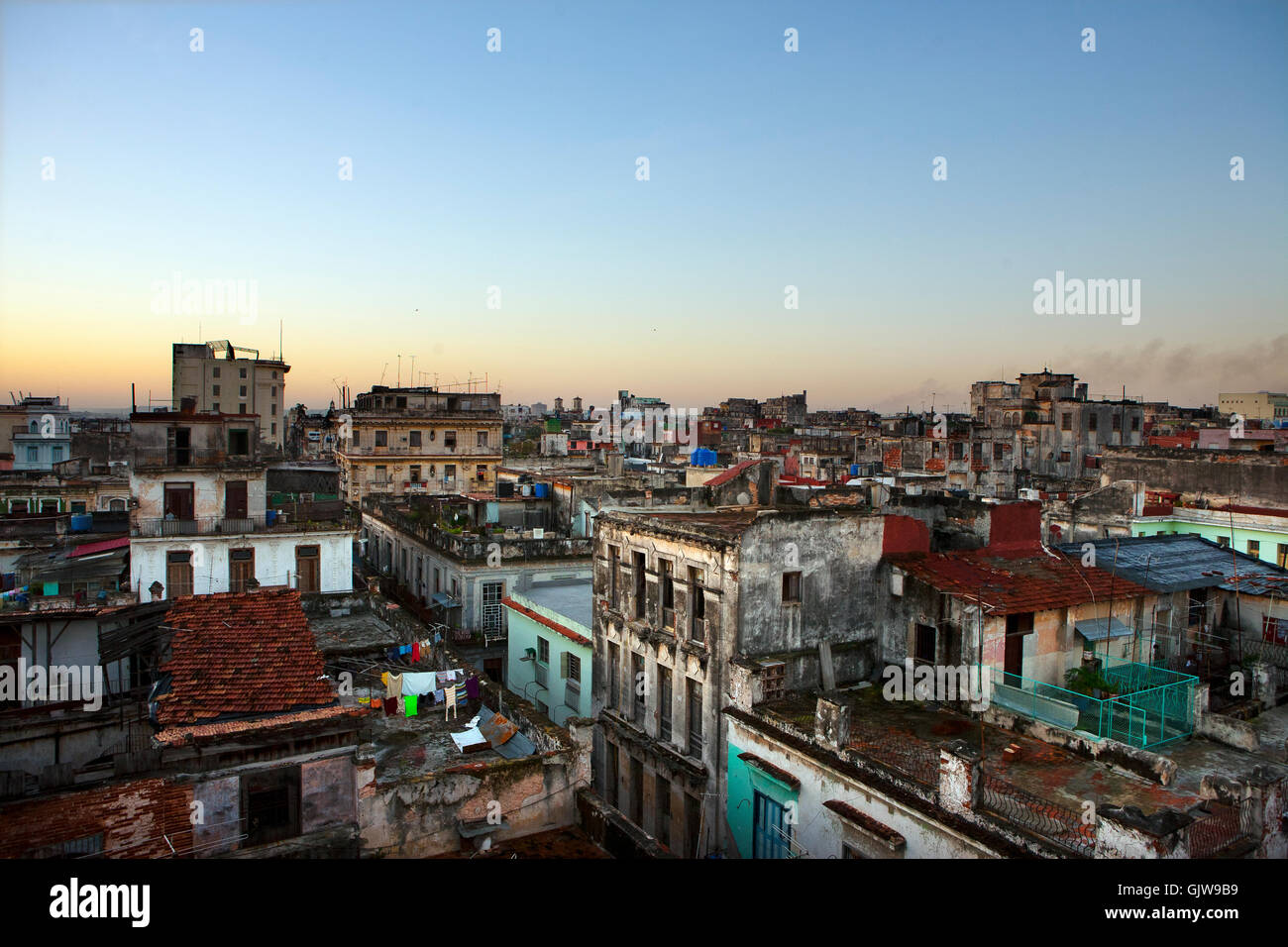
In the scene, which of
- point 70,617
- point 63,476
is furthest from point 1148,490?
point 63,476

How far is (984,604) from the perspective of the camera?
1981 centimetres

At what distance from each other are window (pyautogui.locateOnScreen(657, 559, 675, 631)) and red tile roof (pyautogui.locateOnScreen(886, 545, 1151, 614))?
5973mm

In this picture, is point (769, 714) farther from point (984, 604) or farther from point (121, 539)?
point (121, 539)

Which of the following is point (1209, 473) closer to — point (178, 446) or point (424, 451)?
point (178, 446)

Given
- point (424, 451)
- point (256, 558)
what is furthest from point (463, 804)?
point (424, 451)

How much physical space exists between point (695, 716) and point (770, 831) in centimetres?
445

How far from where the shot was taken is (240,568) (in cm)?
3119

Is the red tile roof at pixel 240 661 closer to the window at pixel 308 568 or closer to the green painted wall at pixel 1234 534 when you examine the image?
the window at pixel 308 568

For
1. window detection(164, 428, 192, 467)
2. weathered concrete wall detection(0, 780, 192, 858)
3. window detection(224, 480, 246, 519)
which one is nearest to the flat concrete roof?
window detection(224, 480, 246, 519)

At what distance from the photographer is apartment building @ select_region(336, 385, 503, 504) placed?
2426 inches
